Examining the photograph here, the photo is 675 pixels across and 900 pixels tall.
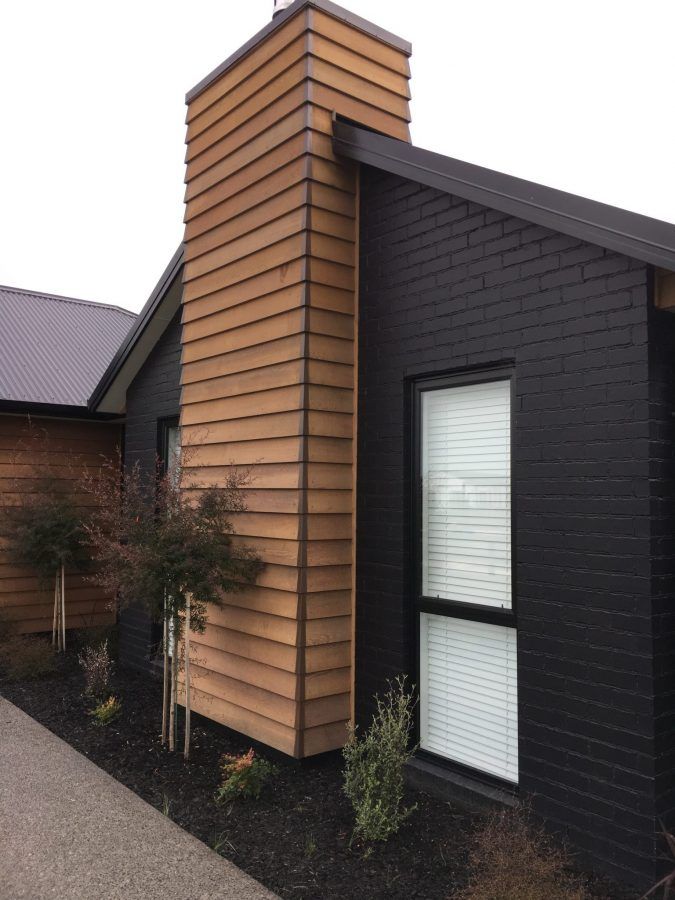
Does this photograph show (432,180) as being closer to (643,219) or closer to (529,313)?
(529,313)

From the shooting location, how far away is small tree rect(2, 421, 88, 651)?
307 inches

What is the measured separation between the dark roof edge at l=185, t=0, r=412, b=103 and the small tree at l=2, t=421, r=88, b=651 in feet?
15.2

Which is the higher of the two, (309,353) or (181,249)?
(181,249)

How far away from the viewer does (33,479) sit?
8641 millimetres

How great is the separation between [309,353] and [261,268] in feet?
2.88

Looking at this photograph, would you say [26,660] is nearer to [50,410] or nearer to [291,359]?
[50,410]

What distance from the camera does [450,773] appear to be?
4055mm

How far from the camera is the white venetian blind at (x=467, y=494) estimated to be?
153 inches

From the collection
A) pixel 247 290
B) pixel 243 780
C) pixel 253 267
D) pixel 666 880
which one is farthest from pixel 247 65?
pixel 666 880

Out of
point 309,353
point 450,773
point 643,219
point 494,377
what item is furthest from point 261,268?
point 450,773

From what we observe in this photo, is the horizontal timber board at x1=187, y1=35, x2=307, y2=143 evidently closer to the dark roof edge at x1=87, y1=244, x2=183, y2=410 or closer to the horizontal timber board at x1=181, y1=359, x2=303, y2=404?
the dark roof edge at x1=87, y1=244, x2=183, y2=410

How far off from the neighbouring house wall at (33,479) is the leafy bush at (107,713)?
10.4ft

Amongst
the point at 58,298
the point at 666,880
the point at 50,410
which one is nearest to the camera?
the point at 666,880

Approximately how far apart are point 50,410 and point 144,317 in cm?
231
